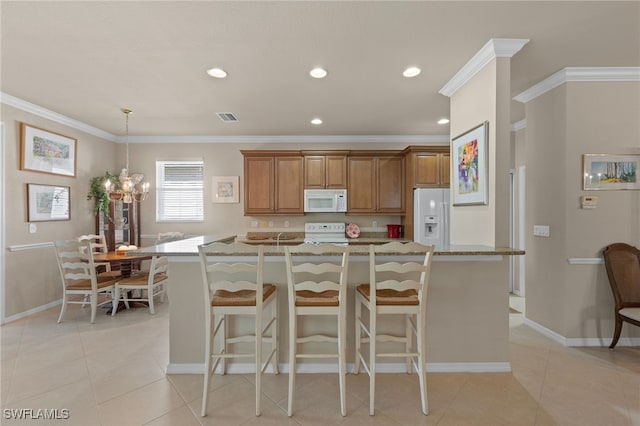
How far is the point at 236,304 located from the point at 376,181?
3.65 m

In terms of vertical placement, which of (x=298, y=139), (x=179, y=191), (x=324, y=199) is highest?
(x=298, y=139)

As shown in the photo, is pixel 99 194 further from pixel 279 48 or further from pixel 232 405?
pixel 232 405

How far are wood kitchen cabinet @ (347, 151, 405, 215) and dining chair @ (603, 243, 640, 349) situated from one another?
272 centimetres

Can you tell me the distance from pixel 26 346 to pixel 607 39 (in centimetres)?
592

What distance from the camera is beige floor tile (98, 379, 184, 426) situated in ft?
6.42

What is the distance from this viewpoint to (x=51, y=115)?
13.7ft

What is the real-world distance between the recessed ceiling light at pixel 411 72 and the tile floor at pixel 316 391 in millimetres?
2720

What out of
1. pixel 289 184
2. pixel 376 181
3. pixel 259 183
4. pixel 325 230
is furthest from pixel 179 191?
pixel 376 181

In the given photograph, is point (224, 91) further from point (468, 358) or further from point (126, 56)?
point (468, 358)

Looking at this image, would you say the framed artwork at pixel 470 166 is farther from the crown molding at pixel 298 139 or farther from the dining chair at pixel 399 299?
the crown molding at pixel 298 139

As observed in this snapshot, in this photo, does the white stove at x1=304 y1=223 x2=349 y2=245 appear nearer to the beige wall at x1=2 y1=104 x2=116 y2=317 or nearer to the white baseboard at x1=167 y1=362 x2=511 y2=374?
the white baseboard at x1=167 y1=362 x2=511 y2=374

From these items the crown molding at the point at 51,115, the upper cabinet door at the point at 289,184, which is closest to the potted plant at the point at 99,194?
the crown molding at the point at 51,115

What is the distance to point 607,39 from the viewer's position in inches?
97.0

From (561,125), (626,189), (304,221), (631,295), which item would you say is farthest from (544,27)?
(304,221)
